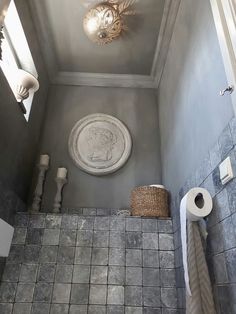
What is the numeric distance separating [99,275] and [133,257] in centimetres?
25

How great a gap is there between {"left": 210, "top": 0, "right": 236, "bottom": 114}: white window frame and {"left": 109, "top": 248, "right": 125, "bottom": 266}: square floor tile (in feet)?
4.03

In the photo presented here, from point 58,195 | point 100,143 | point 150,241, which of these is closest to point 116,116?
point 100,143

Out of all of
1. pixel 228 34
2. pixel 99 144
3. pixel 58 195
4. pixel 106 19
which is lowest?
pixel 58 195

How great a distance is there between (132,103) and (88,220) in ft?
4.39

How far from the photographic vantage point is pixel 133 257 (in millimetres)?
1760

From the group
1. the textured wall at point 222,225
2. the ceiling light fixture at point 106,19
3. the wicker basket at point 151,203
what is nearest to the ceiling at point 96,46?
the ceiling light fixture at point 106,19

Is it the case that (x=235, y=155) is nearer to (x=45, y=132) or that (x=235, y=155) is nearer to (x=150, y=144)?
(x=150, y=144)

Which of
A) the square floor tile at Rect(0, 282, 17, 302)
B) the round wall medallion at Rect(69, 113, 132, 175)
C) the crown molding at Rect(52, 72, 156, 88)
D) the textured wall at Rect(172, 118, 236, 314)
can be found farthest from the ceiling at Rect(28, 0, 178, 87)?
the square floor tile at Rect(0, 282, 17, 302)

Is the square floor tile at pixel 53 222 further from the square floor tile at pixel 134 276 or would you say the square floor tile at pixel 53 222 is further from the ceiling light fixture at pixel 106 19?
the ceiling light fixture at pixel 106 19

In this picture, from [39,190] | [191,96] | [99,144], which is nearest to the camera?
[191,96]

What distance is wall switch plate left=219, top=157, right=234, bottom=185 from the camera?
99 centimetres

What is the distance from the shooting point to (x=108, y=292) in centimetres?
167

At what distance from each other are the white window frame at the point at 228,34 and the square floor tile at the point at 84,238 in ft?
4.21

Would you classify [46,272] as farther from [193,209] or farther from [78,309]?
[193,209]
